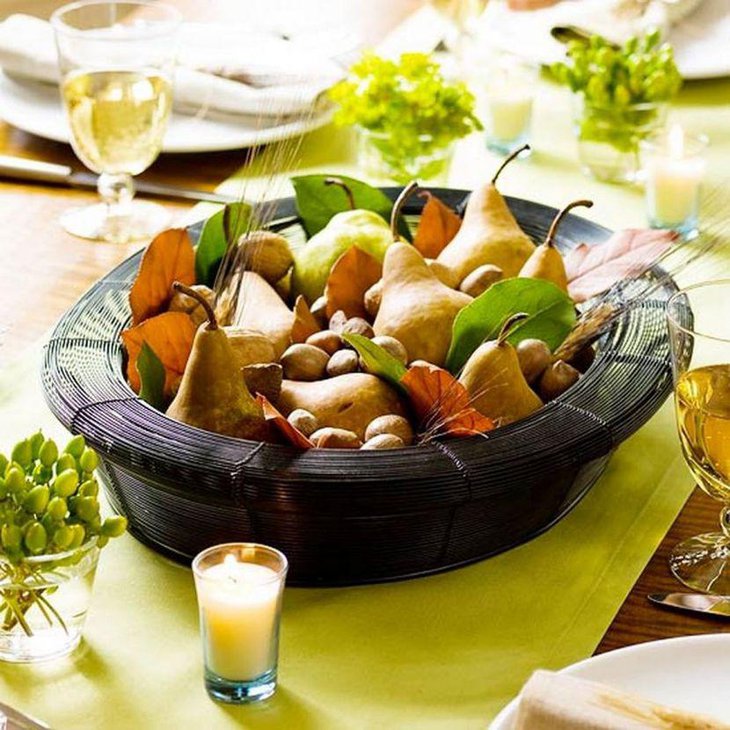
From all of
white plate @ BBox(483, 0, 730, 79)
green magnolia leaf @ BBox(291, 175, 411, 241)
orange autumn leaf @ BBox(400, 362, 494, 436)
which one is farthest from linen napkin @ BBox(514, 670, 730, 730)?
white plate @ BBox(483, 0, 730, 79)

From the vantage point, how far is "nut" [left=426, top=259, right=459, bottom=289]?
122cm

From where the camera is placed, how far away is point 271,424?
3.29 feet

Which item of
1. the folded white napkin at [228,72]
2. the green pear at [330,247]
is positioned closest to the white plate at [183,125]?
the folded white napkin at [228,72]

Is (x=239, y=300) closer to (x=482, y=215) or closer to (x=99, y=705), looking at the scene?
(x=482, y=215)

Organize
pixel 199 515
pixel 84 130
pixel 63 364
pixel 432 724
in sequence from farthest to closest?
pixel 84 130, pixel 63 364, pixel 199 515, pixel 432 724

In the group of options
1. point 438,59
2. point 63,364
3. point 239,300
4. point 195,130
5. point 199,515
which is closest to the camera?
point 199,515

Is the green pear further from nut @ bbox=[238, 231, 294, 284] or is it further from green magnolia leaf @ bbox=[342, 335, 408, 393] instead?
green magnolia leaf @ bbox=[342, 335, 408, 393]

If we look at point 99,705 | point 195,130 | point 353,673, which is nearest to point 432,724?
point 353,673

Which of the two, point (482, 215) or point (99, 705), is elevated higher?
point (482, 215)

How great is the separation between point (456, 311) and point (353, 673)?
0.33 meters

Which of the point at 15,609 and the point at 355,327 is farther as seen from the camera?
the point at 355,327

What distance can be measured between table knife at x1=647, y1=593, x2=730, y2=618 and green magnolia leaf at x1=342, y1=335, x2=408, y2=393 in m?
0.23

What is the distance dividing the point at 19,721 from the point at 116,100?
2.98ft

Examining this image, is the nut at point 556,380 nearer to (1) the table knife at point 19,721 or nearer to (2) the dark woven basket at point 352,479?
(2) the dark woven basket at point 352,479
